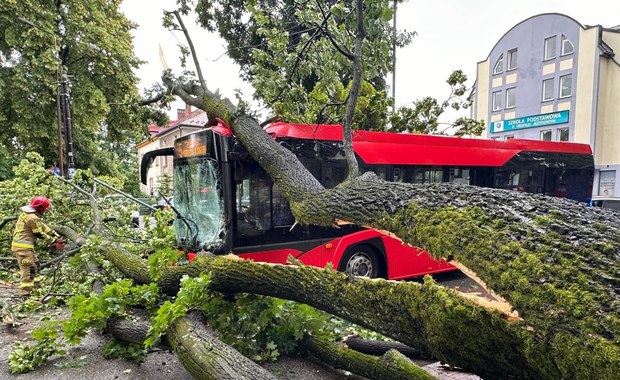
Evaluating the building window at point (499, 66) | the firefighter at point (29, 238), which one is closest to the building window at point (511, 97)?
the building window at point (499, 66)

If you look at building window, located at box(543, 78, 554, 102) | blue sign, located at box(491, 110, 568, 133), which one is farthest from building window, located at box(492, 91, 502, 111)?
building window, located at box(543, 78, 554, 102)

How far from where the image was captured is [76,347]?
4.19m

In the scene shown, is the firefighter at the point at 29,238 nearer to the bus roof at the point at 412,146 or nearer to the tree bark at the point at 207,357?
the bus roof at the point at 412,146

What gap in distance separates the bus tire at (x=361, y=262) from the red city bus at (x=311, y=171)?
17mm

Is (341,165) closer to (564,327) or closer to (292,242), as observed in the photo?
(292,242)

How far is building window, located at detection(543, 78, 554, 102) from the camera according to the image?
2648 centimetres

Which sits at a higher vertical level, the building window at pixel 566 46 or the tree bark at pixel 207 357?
the building window at pixel 566 46

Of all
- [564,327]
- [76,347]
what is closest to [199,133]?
[76,347]

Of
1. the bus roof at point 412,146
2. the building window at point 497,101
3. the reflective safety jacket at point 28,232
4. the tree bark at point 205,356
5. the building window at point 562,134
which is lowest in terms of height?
the tree bark at point 205,356

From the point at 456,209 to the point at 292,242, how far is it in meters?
3.76

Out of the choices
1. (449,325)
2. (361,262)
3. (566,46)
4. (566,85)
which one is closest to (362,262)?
(361,262)

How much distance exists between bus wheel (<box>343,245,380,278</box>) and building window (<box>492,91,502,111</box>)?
27422 millimetres

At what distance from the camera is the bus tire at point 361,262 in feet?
20.9

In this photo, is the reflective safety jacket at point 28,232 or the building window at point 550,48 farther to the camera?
the building window at point 550,48
